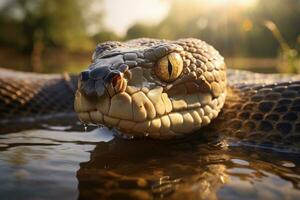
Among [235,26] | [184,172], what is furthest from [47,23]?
[184,172]

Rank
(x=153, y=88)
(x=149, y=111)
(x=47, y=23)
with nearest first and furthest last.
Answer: (x=149, y=111) < (x=153, y=88) < (x=47, y=23)

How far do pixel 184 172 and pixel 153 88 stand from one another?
2.31ft

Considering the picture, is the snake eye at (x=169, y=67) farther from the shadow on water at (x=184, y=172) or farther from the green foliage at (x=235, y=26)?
the green foliage at (x=235, y=26)

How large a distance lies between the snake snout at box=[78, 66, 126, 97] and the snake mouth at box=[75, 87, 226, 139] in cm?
3

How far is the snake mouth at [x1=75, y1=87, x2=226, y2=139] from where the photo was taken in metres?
2.53

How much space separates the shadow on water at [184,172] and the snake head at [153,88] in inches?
6.7

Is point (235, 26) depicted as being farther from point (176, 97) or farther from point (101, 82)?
point (101, 82)

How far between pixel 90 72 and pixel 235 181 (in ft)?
3.65

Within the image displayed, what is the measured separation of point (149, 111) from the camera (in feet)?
8.82

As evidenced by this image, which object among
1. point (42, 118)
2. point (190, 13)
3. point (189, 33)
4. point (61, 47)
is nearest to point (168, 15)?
point (190, 13)

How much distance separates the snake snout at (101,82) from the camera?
2.53 meters

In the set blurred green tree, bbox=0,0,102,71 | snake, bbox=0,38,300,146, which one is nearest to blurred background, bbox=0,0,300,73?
blurred green tree, bbox=0,0,102,71

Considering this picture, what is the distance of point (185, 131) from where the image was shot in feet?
10.0

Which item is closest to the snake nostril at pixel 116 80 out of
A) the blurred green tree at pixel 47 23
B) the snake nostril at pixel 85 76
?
the snake nostril at pixel 85 76
